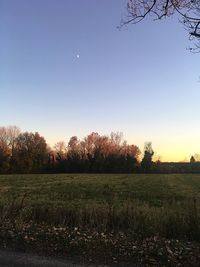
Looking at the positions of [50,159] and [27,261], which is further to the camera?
[50,159]

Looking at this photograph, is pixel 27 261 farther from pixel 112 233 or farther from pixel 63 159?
pixel 63 159

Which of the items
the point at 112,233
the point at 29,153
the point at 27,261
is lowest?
the point at 27,261

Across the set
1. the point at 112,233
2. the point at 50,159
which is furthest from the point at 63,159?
the point at 112,233

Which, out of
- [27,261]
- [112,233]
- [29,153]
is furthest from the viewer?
[29,153]

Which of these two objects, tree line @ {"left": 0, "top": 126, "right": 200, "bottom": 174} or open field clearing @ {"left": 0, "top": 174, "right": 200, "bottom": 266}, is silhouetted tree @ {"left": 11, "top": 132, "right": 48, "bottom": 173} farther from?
open field clearing @ {"left": 0, "top": 174, "right": 200, "bottom": 266}

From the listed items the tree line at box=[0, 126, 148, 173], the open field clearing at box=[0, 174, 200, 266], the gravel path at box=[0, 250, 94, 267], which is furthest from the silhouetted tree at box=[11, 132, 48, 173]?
the gravel path at box=[0, 250, 94, 267]

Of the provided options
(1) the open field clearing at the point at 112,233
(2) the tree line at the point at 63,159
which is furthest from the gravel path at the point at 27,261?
(2) the tree line at the point at 63,159

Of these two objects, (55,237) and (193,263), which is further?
(55,237)

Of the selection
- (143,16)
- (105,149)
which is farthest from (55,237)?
(105,149)

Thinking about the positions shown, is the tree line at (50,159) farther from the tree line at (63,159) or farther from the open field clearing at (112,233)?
the open field clearing at (112,233)

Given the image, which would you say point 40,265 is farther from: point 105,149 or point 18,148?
point 105,149

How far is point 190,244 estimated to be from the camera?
8.42m

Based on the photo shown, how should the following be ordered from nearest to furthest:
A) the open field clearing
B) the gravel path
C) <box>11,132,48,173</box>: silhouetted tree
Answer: the gravel path, the open field clearing, <box>11,132,48,173</box>: silhouetted tree

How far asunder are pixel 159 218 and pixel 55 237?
11.0ft
